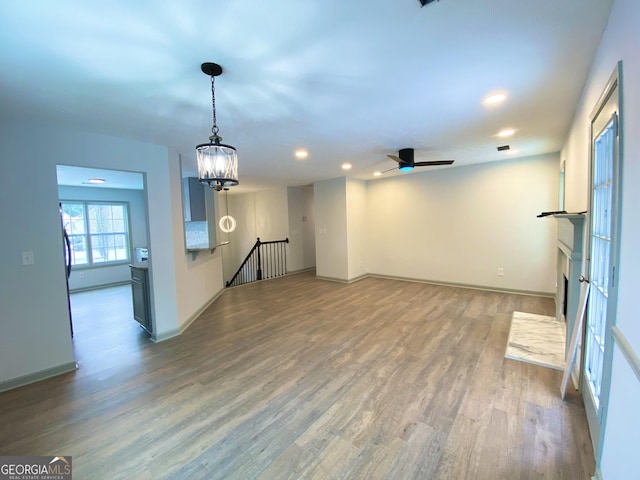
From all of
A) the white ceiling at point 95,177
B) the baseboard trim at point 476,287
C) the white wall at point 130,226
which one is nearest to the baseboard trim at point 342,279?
the baseboard trim at point 476,287

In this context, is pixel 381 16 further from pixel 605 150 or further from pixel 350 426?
pixel 350 426

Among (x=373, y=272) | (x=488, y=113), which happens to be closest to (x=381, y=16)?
(x=488, y=113)

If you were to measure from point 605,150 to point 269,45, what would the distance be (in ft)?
7.19

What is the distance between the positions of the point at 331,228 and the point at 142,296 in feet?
13.4

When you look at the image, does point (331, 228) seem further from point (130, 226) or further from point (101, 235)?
point (101, 235)

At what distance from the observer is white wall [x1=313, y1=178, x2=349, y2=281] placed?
6.29 meters

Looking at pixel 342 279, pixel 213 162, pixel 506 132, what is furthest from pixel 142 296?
pixel 506 132

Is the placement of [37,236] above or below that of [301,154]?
below

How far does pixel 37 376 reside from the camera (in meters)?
2.66

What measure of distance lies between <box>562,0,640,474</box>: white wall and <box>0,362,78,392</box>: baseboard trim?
4.26m

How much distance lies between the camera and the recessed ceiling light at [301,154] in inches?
152

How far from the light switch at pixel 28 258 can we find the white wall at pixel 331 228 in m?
4.98

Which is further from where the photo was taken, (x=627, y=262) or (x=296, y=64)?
(x=296, y=64)

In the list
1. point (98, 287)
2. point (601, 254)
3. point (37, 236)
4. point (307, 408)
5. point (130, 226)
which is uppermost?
point (130, 226)
